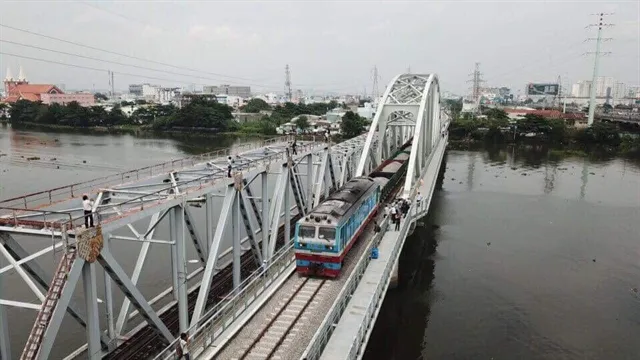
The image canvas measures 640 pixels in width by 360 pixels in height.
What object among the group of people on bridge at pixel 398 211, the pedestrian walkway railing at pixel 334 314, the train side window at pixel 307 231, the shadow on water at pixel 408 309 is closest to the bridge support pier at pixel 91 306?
the pedestrian walkway railing at pixel 334 314

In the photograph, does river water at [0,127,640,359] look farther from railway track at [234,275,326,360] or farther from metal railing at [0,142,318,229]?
metal railing at [0,142,318,229]

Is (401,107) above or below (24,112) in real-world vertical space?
above

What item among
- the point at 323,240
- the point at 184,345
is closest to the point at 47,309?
the point at 184,345

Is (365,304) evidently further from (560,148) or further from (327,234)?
(560,148)

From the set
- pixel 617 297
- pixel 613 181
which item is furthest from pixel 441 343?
pixel 613 181

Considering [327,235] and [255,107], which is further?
[255,107]

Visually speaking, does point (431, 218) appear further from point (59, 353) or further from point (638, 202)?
point (59, 353)

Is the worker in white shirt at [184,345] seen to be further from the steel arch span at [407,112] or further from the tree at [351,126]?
the tree at [351,126]
